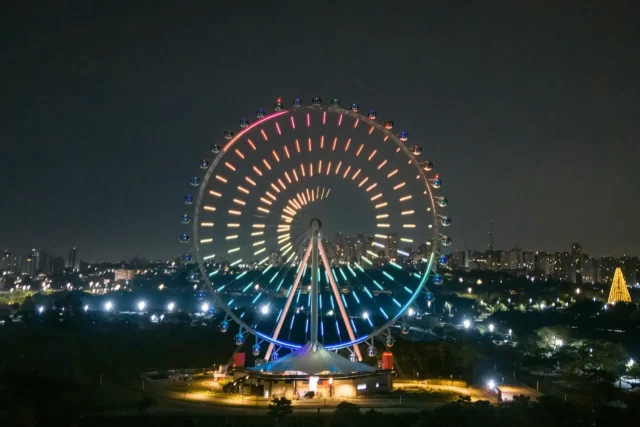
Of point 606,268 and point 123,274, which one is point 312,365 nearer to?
point 123,274

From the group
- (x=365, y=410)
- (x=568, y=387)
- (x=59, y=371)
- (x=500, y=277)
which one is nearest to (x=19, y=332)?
(x=59, y=371)

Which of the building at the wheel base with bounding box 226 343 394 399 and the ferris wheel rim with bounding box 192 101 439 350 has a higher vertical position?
the ferris wheel rim with bounding box 192 101 439 350

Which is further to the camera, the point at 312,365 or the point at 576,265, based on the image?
the point at 576,265

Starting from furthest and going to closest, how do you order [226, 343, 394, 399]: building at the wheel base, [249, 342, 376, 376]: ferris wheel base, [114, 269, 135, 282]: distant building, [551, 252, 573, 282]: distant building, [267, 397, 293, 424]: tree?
[551, 252, 573, 282]: distant building → [114, 269, 135, 282]: distant building → [249, 342, 376, 376]: ferris wheel base → [226, 343, 394, 399]: building at the wheel base → [267, 397, 293, 424]: tree

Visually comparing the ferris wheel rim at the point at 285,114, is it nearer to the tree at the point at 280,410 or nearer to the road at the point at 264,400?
the road at the point at 264,400

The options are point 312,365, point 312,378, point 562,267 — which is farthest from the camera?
point 562,267

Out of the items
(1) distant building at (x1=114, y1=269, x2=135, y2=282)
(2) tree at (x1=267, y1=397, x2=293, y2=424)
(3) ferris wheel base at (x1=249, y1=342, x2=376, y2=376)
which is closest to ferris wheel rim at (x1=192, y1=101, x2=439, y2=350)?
(3) ferris wheel base at (x1=249, y1=342, x2=376, y2=376)

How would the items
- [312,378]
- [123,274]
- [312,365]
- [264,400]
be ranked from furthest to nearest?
[123,274]
[312,365]
[312,378]
[264,400]

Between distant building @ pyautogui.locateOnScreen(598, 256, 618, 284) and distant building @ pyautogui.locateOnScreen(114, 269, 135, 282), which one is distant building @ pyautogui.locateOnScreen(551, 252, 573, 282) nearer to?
distant building @ pyautogui.locateOnScreen(598, 256, 618, 284)

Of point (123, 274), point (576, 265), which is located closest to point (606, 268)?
point (576, 265)
